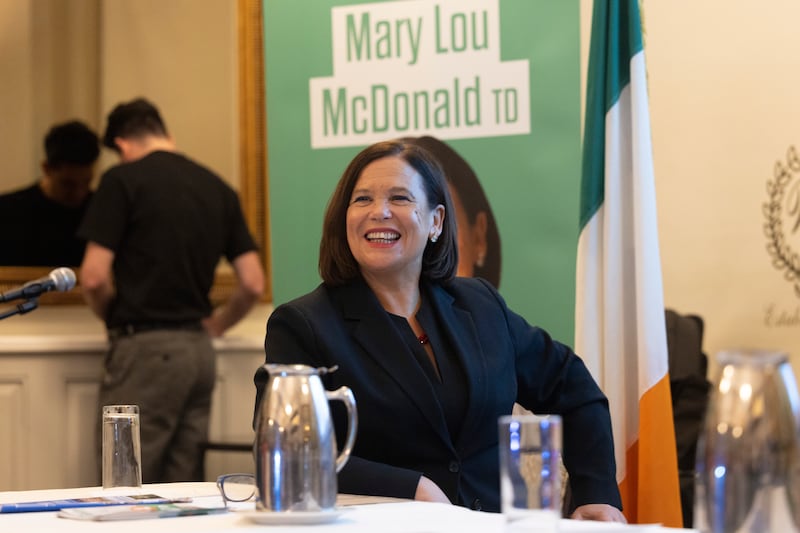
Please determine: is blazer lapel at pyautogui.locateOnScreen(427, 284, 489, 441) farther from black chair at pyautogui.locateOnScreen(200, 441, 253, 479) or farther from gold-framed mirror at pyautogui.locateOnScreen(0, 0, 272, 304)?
gold-framed mirror at pyautogui.locateOnScreen(0, 0, 272, 304)

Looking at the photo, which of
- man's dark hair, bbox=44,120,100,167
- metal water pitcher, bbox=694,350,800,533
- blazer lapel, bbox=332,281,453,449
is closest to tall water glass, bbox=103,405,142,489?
blazer lapel, bbox=332,281,453,449

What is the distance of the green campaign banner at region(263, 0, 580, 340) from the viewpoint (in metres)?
3.36

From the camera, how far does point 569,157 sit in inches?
132

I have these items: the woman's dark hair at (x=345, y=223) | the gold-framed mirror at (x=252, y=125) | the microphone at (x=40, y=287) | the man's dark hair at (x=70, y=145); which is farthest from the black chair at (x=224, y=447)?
the microphone at (x=40, y=287)

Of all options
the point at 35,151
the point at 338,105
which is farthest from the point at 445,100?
the point at 35,151

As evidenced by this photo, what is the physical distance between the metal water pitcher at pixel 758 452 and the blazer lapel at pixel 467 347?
1059mm

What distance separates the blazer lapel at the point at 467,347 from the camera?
2.37 meters

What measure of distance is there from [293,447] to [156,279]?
286cm

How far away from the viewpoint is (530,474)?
1.45 m

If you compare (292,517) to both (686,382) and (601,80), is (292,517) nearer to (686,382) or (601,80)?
(601,80)

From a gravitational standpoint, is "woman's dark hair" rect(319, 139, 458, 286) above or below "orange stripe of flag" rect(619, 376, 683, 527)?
above

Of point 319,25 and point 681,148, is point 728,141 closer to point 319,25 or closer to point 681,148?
point 681,148

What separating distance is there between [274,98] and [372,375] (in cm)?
152

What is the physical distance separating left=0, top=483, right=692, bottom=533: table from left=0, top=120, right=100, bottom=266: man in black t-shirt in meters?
3.24
